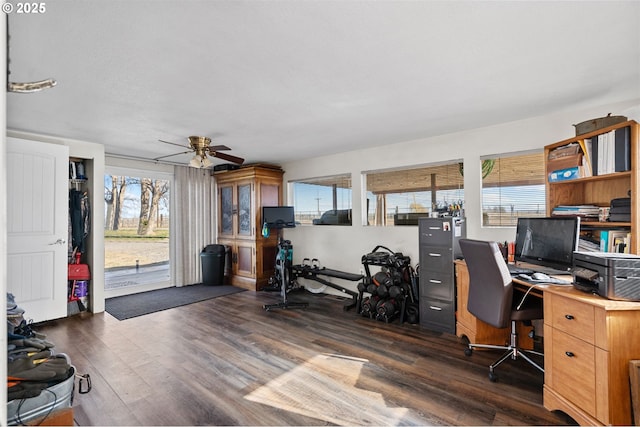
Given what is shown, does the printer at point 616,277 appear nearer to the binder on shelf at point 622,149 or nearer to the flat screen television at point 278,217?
the binder on shelf at point 622,149

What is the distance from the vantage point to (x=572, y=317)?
1.92 metres

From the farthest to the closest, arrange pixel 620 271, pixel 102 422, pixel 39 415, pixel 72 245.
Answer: pixel 72 245
pixel 102 422
pixel 620 271
pixel 39 415

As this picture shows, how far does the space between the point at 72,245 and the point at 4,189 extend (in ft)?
15.2

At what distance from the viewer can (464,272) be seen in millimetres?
3178

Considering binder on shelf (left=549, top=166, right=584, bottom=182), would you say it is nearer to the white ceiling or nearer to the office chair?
the white ceiling

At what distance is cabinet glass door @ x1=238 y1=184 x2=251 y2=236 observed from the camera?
5.65 metres

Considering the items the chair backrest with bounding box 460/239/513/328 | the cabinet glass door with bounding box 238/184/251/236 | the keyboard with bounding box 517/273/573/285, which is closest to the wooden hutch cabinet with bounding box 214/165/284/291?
the cabinet glass door with bounding box 238/184/251/236

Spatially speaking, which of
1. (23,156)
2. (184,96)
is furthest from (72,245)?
(184,96)

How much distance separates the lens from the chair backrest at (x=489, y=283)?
2361 millimetres

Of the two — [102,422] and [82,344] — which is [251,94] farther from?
[82,344]

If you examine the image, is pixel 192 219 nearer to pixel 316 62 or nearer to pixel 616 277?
pixel 316 62

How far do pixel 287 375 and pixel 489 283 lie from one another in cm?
183

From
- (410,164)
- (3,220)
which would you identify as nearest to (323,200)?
(410,164)

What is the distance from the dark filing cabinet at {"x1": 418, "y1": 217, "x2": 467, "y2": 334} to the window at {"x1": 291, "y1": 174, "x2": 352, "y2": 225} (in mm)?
1693
